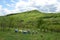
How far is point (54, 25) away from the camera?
12612cm

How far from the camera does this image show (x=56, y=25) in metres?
125

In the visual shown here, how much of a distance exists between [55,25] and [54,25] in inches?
42.8

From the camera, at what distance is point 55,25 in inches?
4931

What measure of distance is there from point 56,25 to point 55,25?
829mm
